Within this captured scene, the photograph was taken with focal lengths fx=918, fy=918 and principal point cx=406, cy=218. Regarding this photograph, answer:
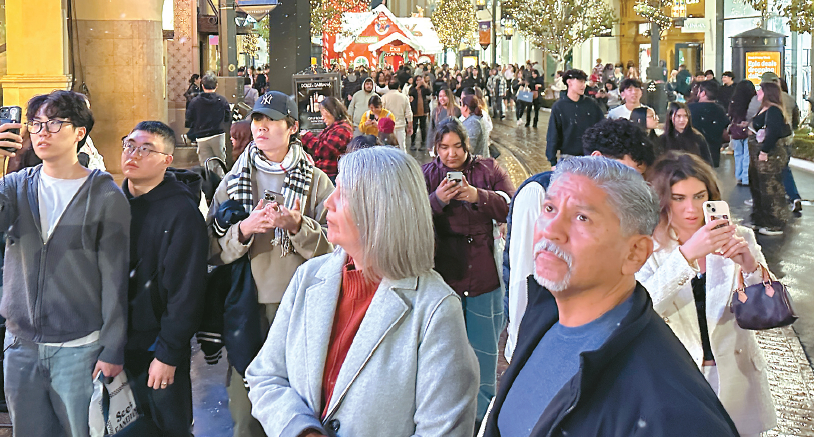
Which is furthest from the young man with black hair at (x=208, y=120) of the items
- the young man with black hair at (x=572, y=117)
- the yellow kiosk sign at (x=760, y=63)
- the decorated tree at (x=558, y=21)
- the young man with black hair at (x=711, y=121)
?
the decorated tree at (x=558, y=21)

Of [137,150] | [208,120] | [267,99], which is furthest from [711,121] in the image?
[137,150]

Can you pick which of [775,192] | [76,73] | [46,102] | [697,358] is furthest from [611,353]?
[76,73]

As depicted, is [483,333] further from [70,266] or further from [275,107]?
[70,266]

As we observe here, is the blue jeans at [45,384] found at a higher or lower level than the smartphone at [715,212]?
lower

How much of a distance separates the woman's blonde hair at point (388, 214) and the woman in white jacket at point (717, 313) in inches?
40.5

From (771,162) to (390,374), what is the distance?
1044cm

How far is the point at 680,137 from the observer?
32.1 ft

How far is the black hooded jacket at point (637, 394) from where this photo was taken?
1.84m

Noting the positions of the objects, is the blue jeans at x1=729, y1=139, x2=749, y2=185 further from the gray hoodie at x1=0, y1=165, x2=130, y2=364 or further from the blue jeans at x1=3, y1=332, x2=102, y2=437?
the blue jeans at x1=3, y1=332, x2=102, y2=437

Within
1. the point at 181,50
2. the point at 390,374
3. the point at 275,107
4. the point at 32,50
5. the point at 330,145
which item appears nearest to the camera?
the point at 390,374

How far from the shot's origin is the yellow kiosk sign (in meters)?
24.0

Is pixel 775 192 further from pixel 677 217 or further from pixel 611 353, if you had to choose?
pixel 611 353

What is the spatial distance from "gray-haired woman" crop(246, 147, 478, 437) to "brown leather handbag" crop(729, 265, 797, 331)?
3.52 feet

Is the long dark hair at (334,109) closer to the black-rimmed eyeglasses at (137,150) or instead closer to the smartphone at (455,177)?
the smartphone at (455,177)
